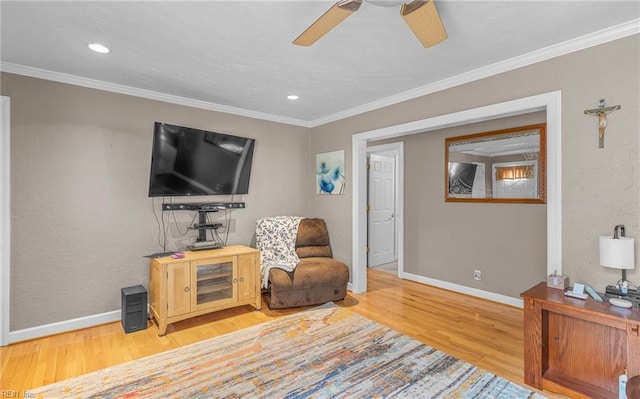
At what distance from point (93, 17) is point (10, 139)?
61.6 inches

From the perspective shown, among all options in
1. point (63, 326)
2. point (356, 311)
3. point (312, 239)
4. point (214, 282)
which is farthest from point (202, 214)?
point (356, 311)

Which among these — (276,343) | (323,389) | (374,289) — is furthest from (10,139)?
(374,289)

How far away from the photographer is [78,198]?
9.86 ft

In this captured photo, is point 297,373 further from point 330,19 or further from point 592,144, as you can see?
point 592,144

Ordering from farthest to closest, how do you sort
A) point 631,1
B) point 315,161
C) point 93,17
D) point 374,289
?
point 315,161
point 374,289
point 93,17
point 631,1

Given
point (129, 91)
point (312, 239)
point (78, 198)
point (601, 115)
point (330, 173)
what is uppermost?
point (129, 91)

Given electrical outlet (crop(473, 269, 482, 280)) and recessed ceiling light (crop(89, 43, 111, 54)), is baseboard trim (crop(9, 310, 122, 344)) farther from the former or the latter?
electrical outlet (crop(473, 269, 482, 280))

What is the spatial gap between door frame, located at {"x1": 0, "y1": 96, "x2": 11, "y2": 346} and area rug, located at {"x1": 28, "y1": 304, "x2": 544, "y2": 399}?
106 centimetres

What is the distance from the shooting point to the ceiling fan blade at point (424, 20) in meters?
1.58

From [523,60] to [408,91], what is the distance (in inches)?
43.4

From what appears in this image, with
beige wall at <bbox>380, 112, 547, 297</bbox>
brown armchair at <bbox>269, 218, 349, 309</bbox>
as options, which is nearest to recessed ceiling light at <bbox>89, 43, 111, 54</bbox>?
brown armchair at <bbox>269, 218, 349, 309</bbox>

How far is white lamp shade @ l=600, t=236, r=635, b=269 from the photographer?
1.95 meters

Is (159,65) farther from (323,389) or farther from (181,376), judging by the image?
(323,389)

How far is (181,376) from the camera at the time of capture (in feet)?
7.39
